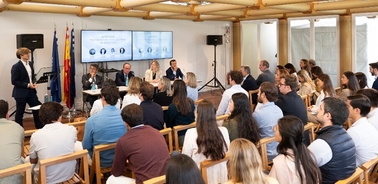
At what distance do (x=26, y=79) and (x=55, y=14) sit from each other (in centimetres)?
250

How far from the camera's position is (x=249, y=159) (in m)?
1.96

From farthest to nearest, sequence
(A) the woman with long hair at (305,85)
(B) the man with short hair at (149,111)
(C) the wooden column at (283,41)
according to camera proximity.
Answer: (C) the wooden column at (283,41) < (A) the woman with long hair at (305,85) < (B) the man with short hair at (149,111)

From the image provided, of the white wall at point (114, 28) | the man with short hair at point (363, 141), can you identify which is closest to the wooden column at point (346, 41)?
the white wall at point (114, 28)

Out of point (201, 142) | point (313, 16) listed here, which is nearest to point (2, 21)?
point (201, 142)

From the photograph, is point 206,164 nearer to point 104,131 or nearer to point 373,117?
point 104,131

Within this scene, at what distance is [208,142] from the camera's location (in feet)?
9.32

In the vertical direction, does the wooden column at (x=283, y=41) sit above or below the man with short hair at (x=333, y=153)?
above

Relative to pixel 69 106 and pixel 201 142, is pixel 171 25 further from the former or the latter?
pixel 201 142

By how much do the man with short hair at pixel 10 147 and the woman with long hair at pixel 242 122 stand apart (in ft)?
6.07

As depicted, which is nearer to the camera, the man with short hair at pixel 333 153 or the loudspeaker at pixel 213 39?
the man with short hair at pixel 333 153

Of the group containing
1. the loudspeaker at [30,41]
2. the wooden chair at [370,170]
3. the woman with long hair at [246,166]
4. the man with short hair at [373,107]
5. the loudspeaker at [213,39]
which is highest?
the loudspeaker at [213,39]

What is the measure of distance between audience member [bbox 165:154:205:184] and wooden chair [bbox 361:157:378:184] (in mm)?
1486

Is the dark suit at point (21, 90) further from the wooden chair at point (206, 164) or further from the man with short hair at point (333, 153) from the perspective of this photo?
the man with short hair at point (333, 153)

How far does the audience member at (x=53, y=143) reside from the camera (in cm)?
289
